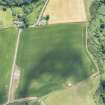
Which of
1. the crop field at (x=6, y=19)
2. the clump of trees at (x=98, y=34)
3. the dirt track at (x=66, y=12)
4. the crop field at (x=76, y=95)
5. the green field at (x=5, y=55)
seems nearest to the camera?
the crop field at (x=76, y=95)

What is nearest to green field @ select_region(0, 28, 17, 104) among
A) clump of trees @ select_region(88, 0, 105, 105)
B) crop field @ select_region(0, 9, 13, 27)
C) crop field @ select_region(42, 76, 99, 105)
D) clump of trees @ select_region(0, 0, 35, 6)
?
crop field @ select_region(0, 9, 13, 27)

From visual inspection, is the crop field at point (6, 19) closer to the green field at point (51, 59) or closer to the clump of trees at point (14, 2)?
the clump of trees at point (14, 2)

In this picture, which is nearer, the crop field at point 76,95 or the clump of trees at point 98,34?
the crop field at point 76,95

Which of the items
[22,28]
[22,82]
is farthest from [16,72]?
[22,28]

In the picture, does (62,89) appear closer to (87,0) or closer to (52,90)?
(52,90)

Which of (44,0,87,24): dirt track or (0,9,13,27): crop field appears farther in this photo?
(44,0,87,24): dirt track

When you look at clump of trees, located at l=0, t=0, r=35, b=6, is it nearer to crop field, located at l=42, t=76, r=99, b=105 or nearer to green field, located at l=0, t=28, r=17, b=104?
green field, located at l=0, t=28, r=17, b=104

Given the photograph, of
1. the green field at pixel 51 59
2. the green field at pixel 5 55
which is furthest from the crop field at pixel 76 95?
the green field at pixel 5 55

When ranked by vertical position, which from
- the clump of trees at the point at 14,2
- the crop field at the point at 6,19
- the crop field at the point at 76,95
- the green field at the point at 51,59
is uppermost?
the clump of trees at the point at 14,2
